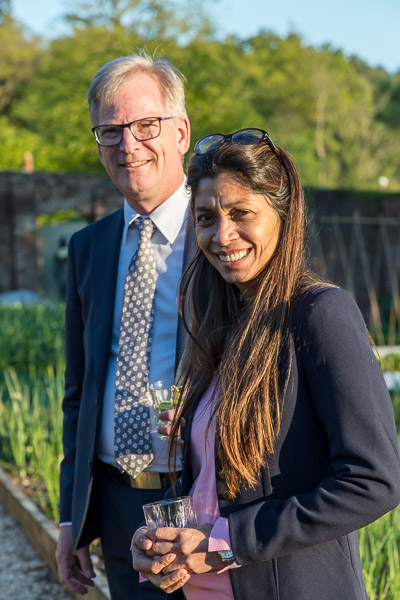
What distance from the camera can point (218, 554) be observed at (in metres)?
1.45

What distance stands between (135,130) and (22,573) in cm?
291

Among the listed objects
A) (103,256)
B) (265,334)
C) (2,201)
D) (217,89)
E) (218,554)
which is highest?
(217,89)

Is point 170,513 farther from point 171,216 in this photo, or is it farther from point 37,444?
point 37,444

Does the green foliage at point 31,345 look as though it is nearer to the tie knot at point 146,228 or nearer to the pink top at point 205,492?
the tie knot at point 146,228

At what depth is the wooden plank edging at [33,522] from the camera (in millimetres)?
4102

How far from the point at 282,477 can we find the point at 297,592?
23 cm

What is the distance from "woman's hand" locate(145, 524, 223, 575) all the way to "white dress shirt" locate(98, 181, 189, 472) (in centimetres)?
71

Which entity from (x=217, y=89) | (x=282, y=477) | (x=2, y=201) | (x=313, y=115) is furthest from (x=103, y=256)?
(x=313, y=115)

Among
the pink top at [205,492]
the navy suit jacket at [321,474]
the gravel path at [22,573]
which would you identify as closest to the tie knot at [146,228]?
the pink top at [205,492]

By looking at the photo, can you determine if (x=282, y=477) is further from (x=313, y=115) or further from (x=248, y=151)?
(x=313, y=115)

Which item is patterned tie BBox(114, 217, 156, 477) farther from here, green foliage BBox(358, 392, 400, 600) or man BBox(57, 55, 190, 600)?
green foliage BBox(358, 392, 400, 600)

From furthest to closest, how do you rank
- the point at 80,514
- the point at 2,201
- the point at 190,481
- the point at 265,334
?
the point at 2,201
the point at 80,514
the point at 190,481
the point at 265,334

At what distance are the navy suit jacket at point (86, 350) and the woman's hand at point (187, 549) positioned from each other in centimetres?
81

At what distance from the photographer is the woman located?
1.36 m
